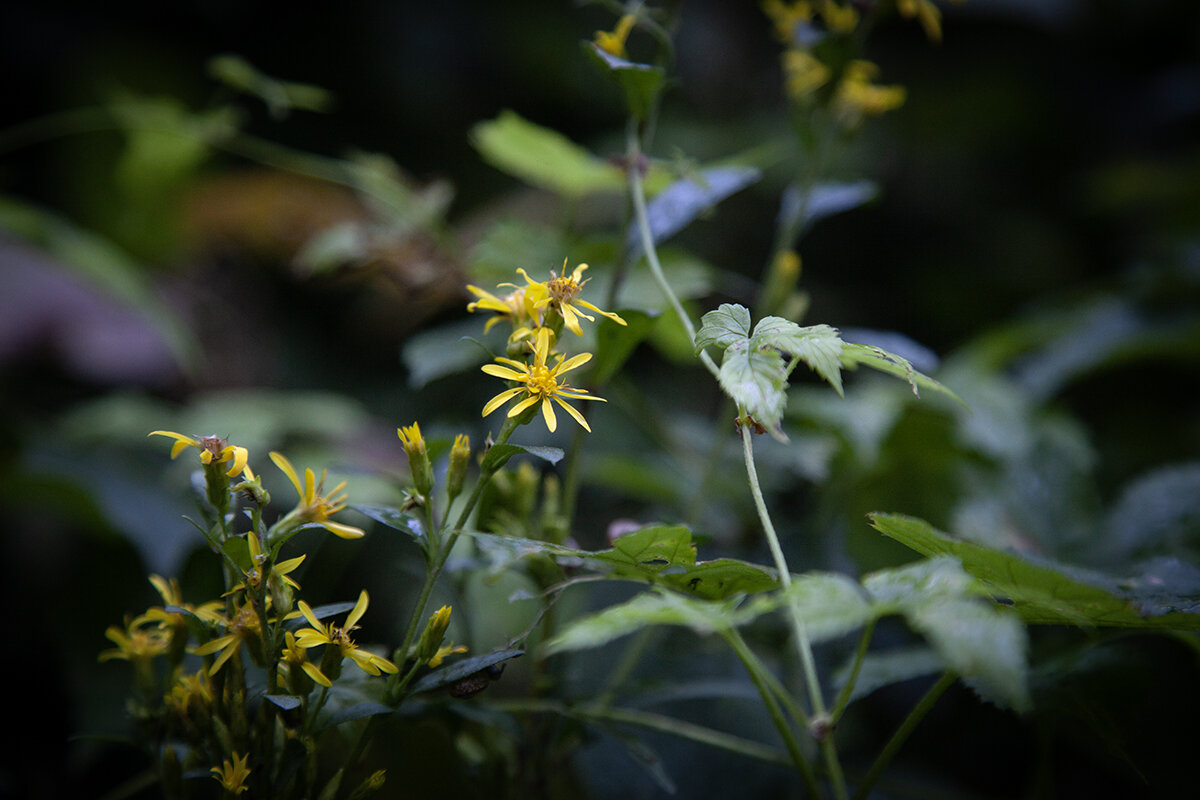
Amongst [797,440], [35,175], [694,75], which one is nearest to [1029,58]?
[694,75]

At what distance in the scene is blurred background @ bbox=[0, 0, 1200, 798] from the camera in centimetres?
73

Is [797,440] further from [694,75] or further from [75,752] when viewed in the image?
[694,75]

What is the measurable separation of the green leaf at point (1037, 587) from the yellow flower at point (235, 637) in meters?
0.33

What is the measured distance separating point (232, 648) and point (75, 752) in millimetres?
415

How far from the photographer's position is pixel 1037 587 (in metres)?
0.37

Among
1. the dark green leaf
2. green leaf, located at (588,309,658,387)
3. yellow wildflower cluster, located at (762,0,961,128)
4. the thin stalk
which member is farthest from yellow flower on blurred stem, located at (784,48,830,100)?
the dark green leaf

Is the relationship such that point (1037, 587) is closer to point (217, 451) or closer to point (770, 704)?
point (770, 704)

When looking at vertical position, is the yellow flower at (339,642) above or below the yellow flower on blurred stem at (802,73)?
below

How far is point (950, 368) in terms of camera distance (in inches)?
38.5

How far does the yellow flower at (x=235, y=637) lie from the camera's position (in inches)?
15.1

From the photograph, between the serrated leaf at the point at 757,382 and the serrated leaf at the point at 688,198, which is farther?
the serrated leaf at the point at 688,198

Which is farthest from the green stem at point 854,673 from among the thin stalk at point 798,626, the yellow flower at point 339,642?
the yellow flower at point 339,642

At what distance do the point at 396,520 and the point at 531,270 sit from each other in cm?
33

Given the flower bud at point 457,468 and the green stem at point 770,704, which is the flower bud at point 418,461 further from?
the green stem at point 770,704
